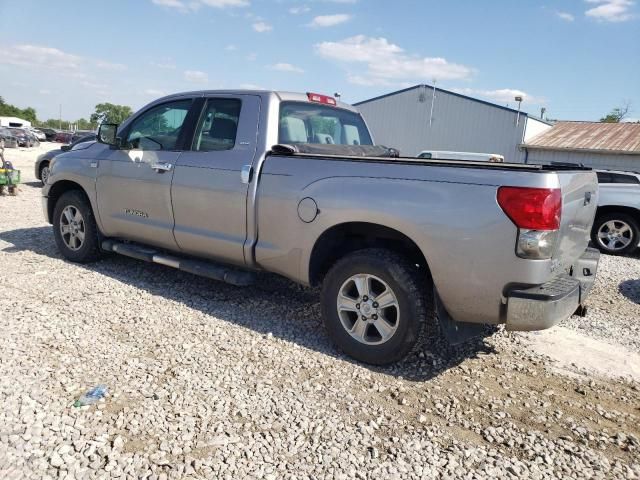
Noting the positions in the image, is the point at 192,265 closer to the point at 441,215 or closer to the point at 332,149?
the point at 332,149

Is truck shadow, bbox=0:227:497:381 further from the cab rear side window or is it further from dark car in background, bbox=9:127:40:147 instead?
dark car in background, bbox=9:127:40:147

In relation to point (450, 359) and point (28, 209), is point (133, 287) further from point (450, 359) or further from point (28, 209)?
point (28, 209)

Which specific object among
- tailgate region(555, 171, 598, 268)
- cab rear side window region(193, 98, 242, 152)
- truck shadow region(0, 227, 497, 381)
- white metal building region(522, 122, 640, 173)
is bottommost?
truck shadow region(0, 227, 497, 381)

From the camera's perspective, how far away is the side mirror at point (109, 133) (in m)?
5.32

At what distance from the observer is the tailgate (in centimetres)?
310

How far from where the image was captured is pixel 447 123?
85.4 feet

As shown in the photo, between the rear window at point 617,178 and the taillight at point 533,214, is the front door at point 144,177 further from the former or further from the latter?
the rear window at point 617,178

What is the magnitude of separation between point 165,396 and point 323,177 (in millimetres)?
1847

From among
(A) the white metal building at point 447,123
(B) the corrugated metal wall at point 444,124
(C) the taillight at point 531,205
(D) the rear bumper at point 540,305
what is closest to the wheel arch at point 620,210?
(D) the rear bumper at point 540,305

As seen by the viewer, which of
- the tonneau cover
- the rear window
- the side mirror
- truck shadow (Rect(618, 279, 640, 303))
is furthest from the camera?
the rear window

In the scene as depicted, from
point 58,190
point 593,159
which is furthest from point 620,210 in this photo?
point 593,159

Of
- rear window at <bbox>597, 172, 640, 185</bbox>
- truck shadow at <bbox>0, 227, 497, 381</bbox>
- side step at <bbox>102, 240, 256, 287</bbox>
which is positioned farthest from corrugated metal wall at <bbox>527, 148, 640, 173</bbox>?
side step at <bbox>102, 240, 256, 287</bbox>

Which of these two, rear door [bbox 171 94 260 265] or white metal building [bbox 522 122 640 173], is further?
white metal building [bbox 522 122 640 173]

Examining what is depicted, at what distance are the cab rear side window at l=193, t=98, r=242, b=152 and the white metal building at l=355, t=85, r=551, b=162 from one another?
22421mm
